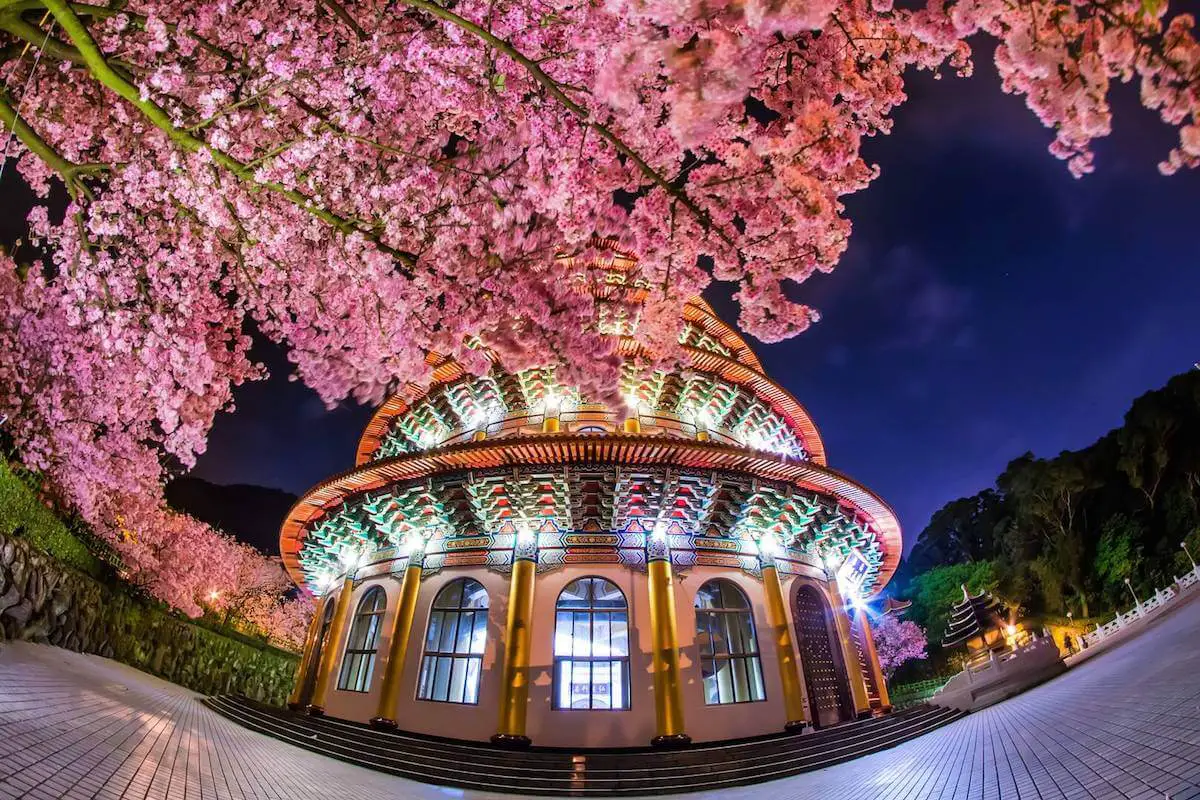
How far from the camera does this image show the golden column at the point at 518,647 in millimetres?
10836

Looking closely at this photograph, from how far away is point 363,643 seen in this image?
46.3 ft

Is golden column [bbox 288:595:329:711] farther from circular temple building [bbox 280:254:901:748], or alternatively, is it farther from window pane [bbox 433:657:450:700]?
window pane [bbox 433:657:450:700]

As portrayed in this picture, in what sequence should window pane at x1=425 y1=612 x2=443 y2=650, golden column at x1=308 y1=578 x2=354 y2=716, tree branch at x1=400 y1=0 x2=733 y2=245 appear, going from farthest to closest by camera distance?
golden column at x1=308 y1=578 x2=354 y2=716
window pane at x1=425 y1=612 x2=443 y2=650
tree branch at x1=400 y1=0 x2=733 y2=245

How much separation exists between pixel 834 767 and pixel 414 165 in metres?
12.5

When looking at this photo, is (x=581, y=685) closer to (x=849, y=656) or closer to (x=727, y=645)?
(x=727, y=645)

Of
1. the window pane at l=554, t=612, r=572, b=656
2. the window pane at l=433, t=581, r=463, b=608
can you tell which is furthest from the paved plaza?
the window pane at l=433, t=581, r=463, b=608

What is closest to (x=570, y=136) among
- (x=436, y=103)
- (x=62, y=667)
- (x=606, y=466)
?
(x=436, y=103)

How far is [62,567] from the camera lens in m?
14.1

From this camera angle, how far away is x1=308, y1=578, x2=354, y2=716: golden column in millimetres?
13883

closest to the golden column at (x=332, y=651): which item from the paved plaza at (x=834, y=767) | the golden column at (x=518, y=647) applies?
the paved plaza at (x=834, y=767)

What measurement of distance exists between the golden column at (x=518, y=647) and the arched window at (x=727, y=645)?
3915 mm

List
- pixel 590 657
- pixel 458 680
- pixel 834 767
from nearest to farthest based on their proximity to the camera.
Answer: pixel 834 767, pixel 590 657, pixel 458 680

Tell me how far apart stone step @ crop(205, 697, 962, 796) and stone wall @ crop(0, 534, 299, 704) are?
5.87 m

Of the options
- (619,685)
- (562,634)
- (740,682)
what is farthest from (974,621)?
(562,634)
